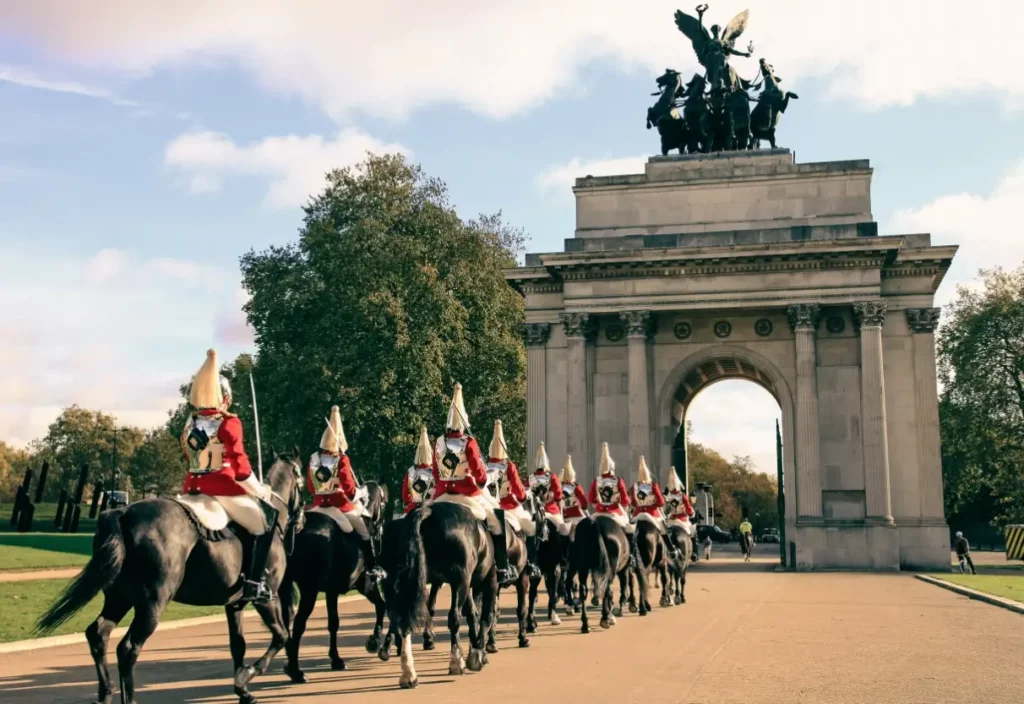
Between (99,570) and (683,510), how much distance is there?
20.3m

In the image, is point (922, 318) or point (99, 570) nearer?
point (99, 570)

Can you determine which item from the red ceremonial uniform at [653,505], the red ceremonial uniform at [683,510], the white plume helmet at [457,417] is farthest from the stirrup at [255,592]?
the red ceremonial uniform at [683,510]

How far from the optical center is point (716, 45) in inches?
1893

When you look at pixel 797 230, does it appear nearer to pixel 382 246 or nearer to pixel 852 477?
pixel 852 477

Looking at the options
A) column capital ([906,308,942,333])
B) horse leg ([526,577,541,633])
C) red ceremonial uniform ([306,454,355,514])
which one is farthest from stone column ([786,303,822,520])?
red ceremonial uniform ([306,454,355,514])

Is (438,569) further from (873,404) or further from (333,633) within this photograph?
(873,404)

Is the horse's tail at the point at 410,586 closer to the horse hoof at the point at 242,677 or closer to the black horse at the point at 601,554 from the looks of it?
the horse hoof at the point at 242,677

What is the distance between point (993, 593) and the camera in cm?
2781

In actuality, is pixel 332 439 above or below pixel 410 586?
above

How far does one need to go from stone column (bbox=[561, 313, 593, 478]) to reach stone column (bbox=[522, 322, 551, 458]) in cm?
174

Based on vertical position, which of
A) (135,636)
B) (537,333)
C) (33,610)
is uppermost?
(537,333)

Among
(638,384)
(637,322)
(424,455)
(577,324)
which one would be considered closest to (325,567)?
(424,455)

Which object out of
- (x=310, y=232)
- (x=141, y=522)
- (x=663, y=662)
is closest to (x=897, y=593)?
(x=663, y=662)

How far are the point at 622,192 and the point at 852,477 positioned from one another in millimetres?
15427
